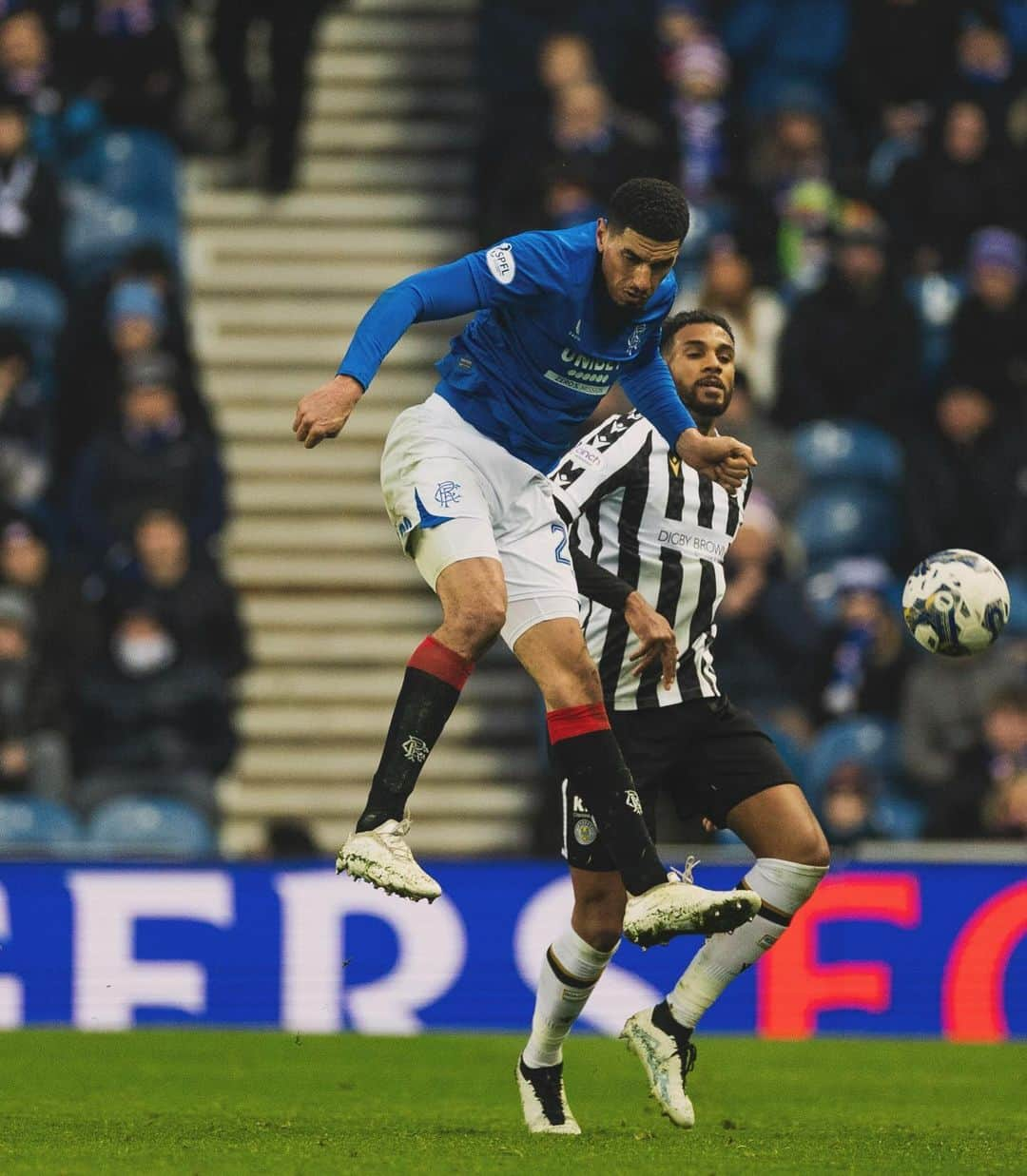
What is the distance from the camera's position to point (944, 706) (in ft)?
39.6

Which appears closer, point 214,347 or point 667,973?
point 667,973

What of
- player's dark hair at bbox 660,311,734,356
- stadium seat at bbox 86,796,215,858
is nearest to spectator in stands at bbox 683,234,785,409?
stadium seat at bbox 86,796,215,858

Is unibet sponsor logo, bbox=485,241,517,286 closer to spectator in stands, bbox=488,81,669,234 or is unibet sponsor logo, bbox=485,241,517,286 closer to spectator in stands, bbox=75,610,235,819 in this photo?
spectator in stands, bbox=75,610,235,819

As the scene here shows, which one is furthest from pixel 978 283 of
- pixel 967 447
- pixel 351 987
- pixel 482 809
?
pixel 351 987

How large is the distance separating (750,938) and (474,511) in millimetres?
1589

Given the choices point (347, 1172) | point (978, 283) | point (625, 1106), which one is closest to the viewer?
point (347, 1172)

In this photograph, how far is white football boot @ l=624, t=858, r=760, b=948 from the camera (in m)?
6.16

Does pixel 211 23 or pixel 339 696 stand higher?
pixel 211 23

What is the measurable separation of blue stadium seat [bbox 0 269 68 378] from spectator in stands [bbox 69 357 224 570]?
2.80 feet

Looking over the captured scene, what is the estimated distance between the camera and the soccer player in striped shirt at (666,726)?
277 inches

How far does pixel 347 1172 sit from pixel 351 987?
196 inches

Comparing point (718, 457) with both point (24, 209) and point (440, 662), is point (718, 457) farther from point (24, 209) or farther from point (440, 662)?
point (24, 209)

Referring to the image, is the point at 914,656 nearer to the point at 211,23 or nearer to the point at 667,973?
the point at 667,973

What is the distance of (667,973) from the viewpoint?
424 inches
